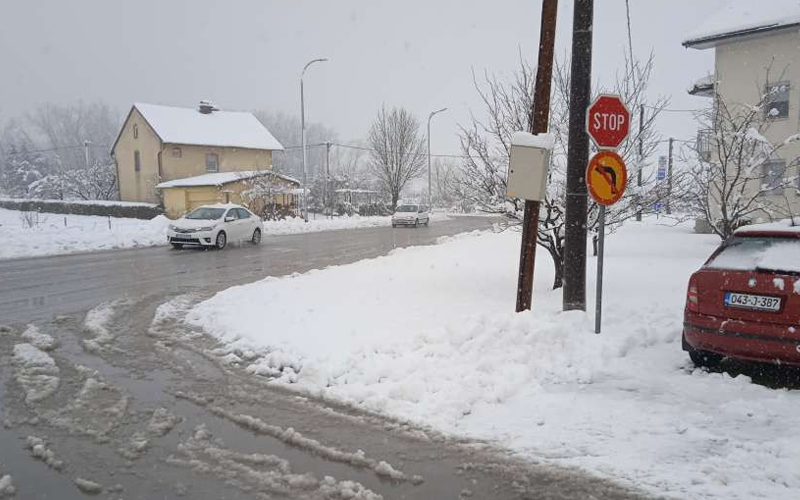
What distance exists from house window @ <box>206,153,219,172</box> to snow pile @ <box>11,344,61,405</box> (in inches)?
1679

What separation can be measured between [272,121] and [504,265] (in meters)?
111

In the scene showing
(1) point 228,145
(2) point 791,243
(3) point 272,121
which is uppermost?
(3) point 272,121

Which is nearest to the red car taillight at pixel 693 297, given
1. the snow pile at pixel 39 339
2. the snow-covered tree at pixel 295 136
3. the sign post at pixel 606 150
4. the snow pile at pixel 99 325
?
the sign post at pixel 606 150

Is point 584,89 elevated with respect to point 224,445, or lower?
elevated

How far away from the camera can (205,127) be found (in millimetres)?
49000

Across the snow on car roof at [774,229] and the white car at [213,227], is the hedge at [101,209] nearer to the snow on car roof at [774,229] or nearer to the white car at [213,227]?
the white car at [213,227]

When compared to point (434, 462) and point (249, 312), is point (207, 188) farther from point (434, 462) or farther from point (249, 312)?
point (434, 462)

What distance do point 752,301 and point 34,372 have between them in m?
7.26

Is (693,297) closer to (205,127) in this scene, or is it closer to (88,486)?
(88,486)

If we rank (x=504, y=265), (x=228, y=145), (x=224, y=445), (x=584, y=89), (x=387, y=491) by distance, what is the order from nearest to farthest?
(x=387, y=491)
(x=224, y=445)
(x=584, y=89)
(x=504, y=265)
(x=228, y=145)

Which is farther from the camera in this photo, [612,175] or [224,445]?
[612,175]

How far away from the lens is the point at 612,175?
6680 mm

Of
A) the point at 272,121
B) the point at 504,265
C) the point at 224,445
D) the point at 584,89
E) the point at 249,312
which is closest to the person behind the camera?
the point at 224,445

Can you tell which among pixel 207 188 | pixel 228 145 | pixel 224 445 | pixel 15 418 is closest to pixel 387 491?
pixel 224 445
